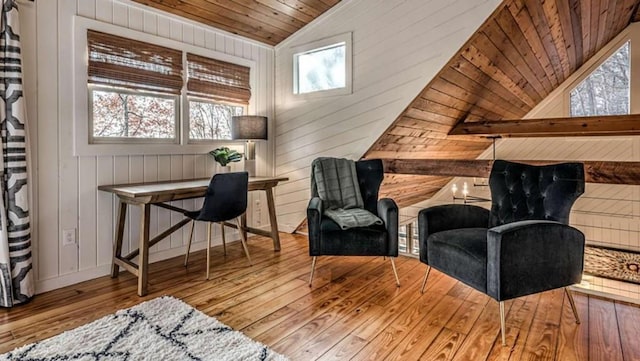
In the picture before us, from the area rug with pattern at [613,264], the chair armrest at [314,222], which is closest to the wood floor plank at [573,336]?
the chair armrest at [314,222]

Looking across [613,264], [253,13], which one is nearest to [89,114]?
[253,13]

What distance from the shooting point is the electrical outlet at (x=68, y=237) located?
2.69 metres

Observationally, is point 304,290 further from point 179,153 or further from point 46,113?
point 46,113

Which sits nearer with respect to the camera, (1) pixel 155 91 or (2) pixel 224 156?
(1) pixel 155 91

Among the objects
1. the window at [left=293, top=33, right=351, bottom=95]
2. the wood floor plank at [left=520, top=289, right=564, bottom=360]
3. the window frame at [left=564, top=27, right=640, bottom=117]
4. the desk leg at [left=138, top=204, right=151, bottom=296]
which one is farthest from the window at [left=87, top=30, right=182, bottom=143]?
the window frame at [left=564, top=27, right=640, bottom=117]

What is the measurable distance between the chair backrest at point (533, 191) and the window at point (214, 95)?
2.60m

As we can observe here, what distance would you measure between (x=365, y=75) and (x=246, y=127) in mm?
1243

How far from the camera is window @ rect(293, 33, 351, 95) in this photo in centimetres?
359

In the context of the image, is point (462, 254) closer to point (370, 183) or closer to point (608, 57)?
point (370, 183)

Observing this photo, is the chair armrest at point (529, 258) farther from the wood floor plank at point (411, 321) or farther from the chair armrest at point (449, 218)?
the chair armrest at point (449, 218)

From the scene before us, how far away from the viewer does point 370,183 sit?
10.4ft

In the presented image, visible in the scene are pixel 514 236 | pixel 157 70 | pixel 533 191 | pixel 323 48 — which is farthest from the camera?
pixel 323 48

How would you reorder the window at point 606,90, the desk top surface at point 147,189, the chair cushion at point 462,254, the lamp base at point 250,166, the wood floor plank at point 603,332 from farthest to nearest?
the window at point 606,90, the lamp base at point 250,166, the desk top surface at point 147,189, the chair cushion at point 462,254, the wood floor plank at point 603,332

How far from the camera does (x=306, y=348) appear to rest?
187 cm
